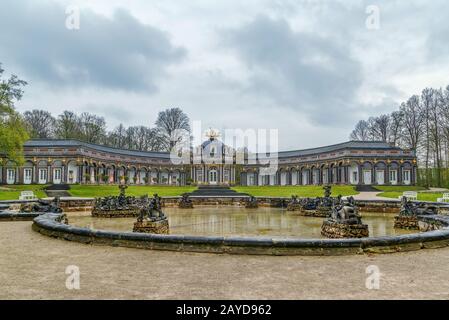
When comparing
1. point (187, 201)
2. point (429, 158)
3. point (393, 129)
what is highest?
point (393, 129)

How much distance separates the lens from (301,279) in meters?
5.16

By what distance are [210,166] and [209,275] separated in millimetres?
61189

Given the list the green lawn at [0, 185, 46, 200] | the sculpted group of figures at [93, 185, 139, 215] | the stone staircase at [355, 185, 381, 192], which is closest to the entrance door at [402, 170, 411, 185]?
the stone staircase at [355, 185, 381, 192]

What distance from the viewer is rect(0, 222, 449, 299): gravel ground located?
4.40m

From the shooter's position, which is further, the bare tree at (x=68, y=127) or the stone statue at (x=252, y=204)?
the bare tree at (x=68, y=127)

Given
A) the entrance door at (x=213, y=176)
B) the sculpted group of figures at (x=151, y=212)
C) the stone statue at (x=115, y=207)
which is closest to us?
the sculpted group of figures at (x=151, y=212)

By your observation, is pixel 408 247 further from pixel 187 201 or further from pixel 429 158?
pixel 429 158

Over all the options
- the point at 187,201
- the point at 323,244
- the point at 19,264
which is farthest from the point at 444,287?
the point at 187,201

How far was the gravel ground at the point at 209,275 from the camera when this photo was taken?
4.40 m

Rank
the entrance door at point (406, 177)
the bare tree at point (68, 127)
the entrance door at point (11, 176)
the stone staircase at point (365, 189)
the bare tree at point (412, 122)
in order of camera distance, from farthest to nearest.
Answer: the bare tree at point (68, 127)
the entrance door at point (406, 177)
the entrance door at point (11, 176)
the bare tree at point (412, 122)
the stone staircase at point (365, 189)

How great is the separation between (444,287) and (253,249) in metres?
3.36

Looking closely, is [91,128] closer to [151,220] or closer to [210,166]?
[210,166]

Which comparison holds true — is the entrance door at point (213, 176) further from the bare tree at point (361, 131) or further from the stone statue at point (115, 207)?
the stone statue at point (115, 207)

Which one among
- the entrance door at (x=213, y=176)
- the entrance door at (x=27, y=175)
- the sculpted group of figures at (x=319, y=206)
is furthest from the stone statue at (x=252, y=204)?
the entrance door at (x=27, y=175)
